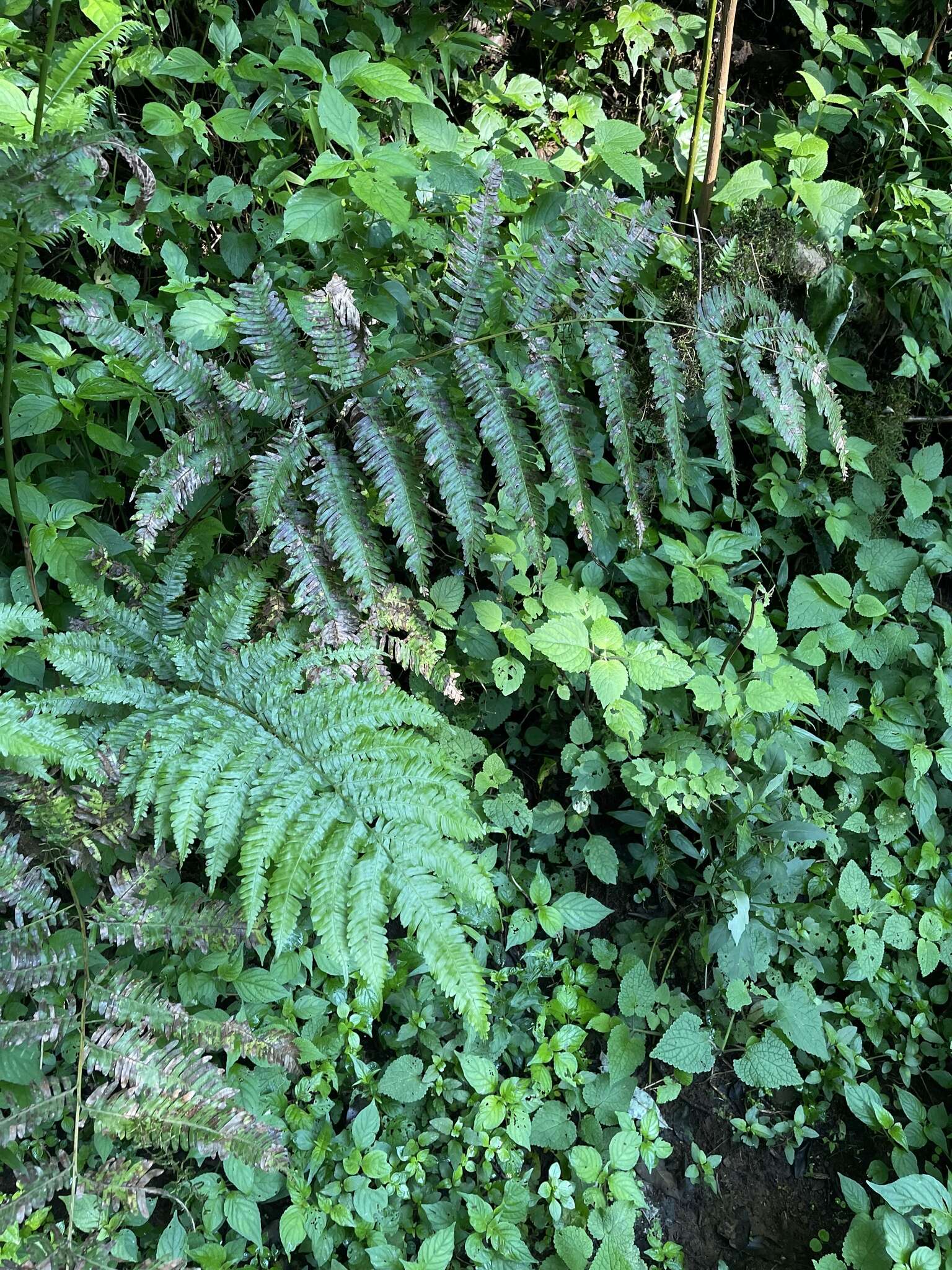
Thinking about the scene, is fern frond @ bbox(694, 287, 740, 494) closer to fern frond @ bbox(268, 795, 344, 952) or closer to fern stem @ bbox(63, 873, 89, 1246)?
fern frond @ bbox(268, 795, 344, 952)

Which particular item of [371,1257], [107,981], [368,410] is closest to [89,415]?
[368,410]

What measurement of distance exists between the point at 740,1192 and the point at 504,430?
7.40 feet

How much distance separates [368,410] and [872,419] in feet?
6.00

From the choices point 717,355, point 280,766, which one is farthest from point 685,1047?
point 717,355

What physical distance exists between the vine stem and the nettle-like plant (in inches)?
7.5

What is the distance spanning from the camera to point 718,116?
2662mm

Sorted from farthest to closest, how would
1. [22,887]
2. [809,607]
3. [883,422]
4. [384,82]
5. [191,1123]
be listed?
[883,422]
[809,607]
[384,82]
[22,887]
[191,1123]

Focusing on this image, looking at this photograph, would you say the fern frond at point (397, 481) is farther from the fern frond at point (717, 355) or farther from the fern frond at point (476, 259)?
the fern frond at point (717, 355)

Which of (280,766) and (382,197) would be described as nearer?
(280,766)

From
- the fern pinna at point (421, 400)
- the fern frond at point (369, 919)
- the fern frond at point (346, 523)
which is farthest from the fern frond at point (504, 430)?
the fern frond at point (369, 919)

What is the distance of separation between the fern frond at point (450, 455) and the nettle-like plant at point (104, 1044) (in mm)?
1029

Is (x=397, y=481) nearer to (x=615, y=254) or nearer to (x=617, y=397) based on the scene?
(x=617, y=397)

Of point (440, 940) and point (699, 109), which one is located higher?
point (699, 109)

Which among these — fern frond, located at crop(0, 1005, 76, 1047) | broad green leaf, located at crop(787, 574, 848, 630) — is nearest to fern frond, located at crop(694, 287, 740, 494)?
broad green leaf, located at crop(787, 574, 848, 630)
